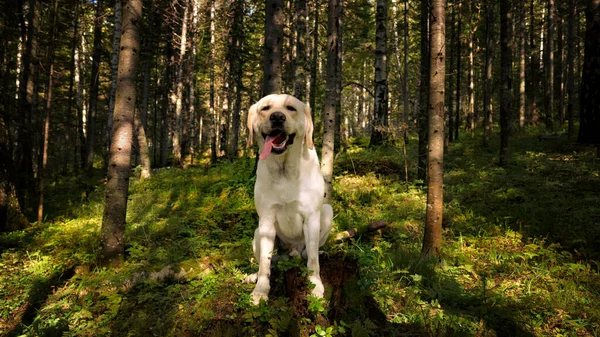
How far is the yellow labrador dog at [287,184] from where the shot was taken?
2.58 m

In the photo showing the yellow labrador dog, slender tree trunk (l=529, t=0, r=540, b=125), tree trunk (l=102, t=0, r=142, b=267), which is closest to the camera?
the yellow labrador dog

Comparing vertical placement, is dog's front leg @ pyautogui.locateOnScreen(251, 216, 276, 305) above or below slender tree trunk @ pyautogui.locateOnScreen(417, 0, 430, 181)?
below

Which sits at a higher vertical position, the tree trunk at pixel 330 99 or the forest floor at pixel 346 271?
the tree trunk at pixel 330 99

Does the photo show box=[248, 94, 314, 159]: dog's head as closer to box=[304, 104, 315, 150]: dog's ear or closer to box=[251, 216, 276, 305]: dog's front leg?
box=[304, 104, 315, 150]: dog's ear

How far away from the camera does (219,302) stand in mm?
3023

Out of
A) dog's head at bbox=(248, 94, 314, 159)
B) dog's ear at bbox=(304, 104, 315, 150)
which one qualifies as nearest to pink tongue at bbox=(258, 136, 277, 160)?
dog's head at bbox=(248, 94, 314, 159)

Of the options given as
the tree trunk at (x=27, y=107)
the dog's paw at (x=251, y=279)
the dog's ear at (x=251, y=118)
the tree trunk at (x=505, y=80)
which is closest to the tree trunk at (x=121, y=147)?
the dog's paw at (x=251, y=279)

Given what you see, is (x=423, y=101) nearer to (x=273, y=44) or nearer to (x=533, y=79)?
(x=273, y=44)

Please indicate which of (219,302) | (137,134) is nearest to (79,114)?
(137,134)

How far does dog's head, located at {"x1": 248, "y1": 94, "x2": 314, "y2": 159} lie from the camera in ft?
7.93

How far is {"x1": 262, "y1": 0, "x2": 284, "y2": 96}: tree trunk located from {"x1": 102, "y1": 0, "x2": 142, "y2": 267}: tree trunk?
9.50ft

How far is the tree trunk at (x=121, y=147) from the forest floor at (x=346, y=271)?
1.28 ft

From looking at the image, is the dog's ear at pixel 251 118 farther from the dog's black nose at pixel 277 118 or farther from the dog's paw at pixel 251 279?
the dog's paw at pixel 251 279

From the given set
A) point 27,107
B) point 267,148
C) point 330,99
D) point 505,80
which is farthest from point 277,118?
point 505,80
